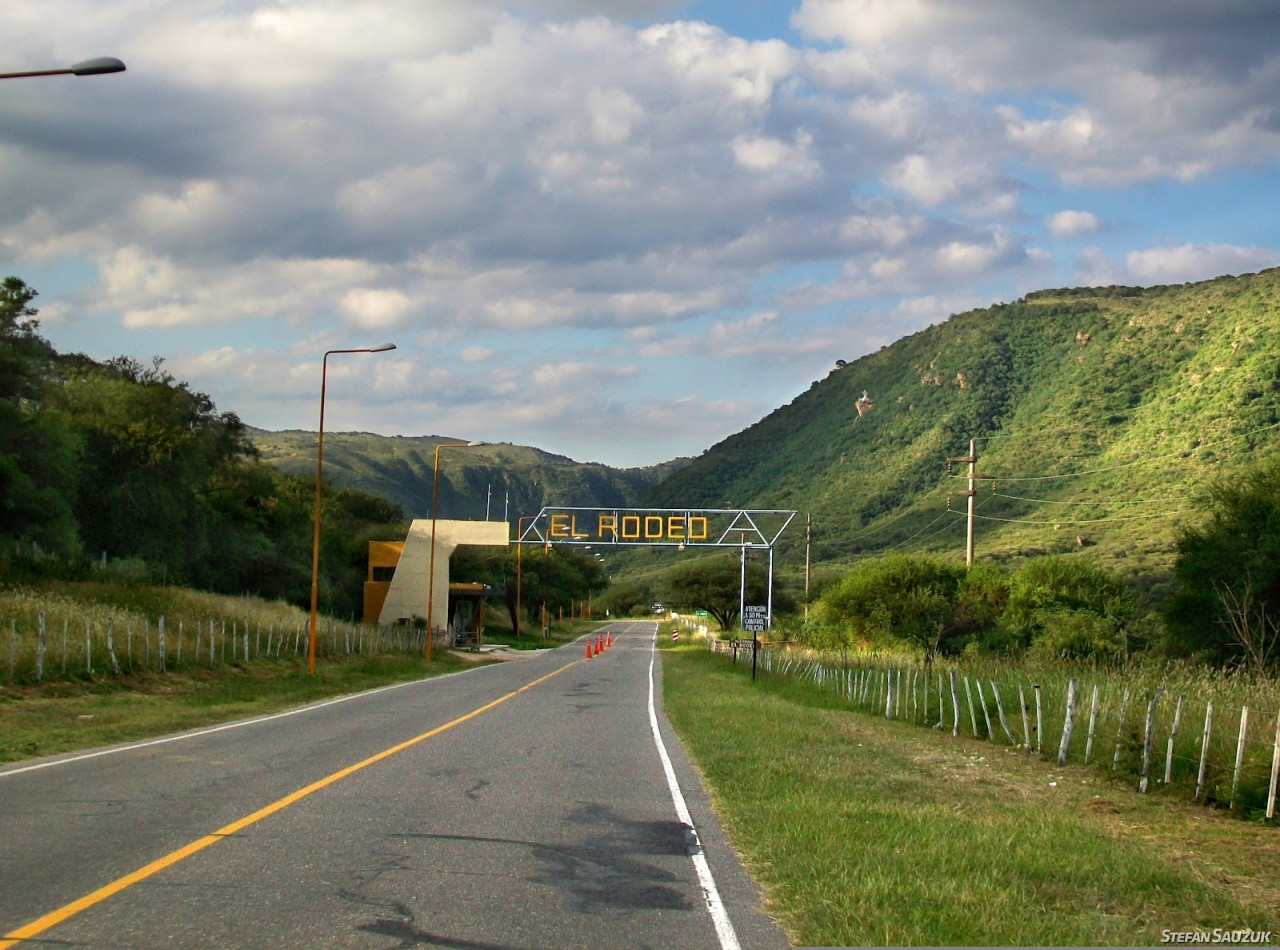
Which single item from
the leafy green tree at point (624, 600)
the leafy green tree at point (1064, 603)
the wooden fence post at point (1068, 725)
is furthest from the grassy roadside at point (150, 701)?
the leafy green tree at point (624, 600)

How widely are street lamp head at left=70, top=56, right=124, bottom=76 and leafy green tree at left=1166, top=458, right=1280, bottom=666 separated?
32074mm

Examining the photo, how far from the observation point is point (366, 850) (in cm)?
906

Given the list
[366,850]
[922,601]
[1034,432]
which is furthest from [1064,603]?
[1034,432]

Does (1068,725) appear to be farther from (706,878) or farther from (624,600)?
(624,600)

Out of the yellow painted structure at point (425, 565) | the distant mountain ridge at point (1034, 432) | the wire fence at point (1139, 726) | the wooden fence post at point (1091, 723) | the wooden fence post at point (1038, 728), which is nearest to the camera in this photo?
the wire fence at point (1139, 726)

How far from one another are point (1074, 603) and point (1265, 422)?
105 feet

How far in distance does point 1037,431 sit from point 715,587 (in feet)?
103

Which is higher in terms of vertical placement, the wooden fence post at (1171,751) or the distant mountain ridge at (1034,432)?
the distant mountain ridge at (1034,432)

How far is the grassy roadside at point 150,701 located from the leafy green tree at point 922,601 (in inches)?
937

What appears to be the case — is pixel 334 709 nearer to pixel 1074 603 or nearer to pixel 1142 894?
pixel 1142 894

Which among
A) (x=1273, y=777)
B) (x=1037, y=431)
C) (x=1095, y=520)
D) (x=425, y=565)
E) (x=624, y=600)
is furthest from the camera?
(x=624, y=600)

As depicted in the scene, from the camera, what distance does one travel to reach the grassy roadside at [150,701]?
58.7ft

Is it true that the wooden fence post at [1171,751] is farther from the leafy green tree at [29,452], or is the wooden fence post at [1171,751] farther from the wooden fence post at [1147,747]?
the leafy green tree at [29,452]

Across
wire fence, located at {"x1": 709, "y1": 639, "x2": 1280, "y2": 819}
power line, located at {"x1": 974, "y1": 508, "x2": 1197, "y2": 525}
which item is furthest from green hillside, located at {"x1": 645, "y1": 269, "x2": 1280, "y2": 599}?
wire fence, located at {"x1": 709, "y1": 639, "x2": 1280, "y2": 819}
